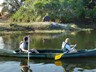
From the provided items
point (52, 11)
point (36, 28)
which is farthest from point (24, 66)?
point (52, 11)

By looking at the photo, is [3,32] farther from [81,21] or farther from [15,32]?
[81,21]

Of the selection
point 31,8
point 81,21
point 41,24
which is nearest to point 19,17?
point 31,8

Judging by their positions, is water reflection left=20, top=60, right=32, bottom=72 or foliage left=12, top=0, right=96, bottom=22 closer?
water reflection left=20, top=60, right=32, bottom=72

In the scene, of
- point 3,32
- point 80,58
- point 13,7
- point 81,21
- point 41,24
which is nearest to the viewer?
point 80,58

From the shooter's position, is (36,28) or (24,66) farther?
(36,28)

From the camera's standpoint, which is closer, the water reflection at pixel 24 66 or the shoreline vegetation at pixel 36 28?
the water reflection at pixel 24 66

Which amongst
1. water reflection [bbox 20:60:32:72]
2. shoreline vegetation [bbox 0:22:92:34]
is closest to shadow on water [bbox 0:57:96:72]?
water reflection [bbox 20:60:32:72]

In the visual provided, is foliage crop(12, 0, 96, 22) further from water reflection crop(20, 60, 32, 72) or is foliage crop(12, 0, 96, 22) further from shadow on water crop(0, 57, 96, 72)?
water reflection crop(20, 60, 32, 72)

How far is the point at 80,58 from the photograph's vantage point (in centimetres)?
2092

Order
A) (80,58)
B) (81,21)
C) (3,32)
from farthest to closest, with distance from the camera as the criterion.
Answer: (81,21)
(3,32)
(80,58)

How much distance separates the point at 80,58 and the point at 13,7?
129 ft

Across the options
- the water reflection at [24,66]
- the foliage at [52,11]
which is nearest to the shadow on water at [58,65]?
the water reflection at [24,66]

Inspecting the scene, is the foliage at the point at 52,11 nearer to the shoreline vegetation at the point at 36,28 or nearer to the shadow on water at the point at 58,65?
the shoreline vegetation at the point at 36,28

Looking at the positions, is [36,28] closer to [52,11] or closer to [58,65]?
[52,11]
